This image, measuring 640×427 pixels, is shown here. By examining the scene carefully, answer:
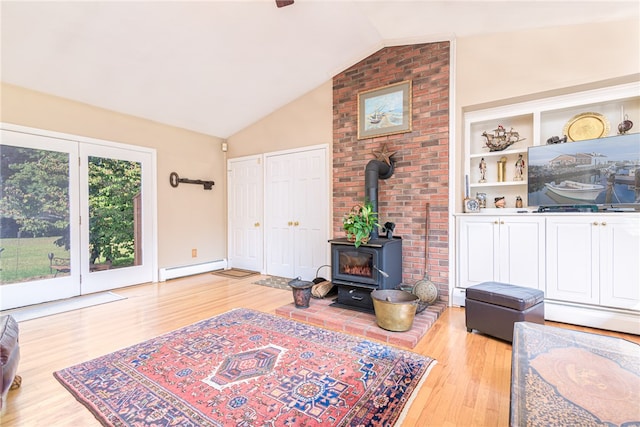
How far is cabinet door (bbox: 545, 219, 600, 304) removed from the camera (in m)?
2.70

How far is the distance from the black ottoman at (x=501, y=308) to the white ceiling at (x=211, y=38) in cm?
254

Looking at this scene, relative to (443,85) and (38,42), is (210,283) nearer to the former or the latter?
(38,42)

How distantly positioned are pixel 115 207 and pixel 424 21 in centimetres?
463

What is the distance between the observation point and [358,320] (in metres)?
2.84

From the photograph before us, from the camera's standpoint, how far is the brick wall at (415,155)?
135 inches

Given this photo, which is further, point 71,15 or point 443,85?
point 443,85

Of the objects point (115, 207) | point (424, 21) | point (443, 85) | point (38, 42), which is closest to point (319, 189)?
point (443, 85)

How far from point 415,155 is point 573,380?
111 inches

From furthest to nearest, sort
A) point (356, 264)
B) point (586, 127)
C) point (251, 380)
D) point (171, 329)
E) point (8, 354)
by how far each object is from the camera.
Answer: point (356, 264)
point (586, 127)
point (171, 329)
point (251, 380)
point (8, 354)

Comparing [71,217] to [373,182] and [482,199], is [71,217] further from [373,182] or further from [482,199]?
[482,199]

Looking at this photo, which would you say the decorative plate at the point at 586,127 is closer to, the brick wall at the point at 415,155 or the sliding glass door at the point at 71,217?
the brick wall at the point at 415,155

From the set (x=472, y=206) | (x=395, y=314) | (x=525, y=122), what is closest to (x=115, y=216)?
(x=395, y=314)

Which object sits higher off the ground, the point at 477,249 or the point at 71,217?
the point at 71,217

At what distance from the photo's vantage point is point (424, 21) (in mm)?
3162
